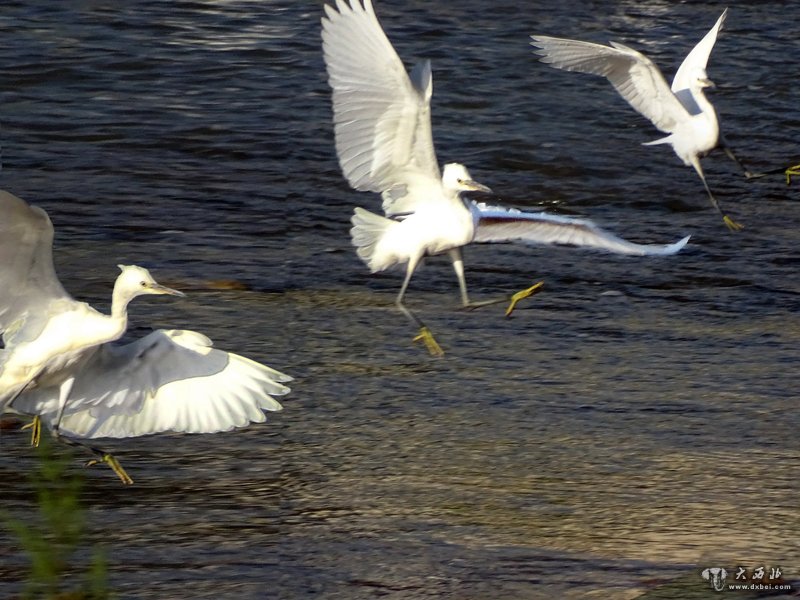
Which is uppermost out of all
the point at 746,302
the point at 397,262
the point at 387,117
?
the point at 387,117

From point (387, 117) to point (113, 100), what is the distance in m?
5.43

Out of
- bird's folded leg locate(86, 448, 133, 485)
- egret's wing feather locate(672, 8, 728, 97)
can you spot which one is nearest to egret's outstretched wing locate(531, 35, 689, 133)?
egret's wing feather locate(672, 8, 728, 97)

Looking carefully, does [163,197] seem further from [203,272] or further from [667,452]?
[667,452]

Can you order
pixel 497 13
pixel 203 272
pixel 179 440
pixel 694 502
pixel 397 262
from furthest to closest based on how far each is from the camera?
pixel 497 13 < pixel 203 272 < pixel 397 262 < pixel 179 440 < pixel 694 502

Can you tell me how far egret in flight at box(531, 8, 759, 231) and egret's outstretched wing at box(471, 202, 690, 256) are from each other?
1.62 meters

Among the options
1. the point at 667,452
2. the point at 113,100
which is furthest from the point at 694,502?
the point at 113,100

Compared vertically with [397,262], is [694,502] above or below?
below

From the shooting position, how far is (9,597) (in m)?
4.11

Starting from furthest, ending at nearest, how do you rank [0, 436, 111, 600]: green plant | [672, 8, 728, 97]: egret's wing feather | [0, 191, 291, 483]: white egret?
[672, 8, 728, 97]: egret's wing feather, [0, 191, 291, 483]: white egret, [0, 436, 111, 600]: green plant

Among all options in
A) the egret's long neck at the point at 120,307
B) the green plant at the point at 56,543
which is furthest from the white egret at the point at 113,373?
the green plant at the point at 56,543

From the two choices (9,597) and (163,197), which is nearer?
(9,597)

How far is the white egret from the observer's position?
4.80 metres

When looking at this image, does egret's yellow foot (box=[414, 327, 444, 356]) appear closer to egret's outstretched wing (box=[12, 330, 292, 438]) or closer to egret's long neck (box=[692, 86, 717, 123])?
egret's outstretched wing (box=[12, 330, 292, 438])

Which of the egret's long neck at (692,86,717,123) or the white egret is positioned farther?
the egret's long neck at (692,86,717,123)
